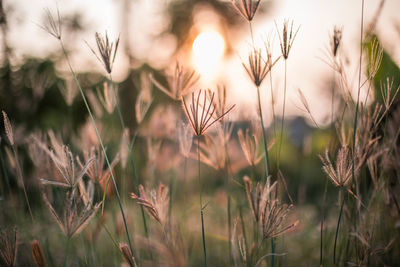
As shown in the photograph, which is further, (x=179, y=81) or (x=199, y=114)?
(x=179, y=81)

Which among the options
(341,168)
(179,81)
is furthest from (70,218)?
(341,168)

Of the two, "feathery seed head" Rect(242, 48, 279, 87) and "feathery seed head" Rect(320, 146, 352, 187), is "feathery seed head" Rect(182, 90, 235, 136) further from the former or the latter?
"feathery seed head" Rect(320, 146, 352, 187)

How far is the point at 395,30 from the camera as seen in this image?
3.76ft

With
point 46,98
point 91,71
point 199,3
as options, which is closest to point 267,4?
point 199,3

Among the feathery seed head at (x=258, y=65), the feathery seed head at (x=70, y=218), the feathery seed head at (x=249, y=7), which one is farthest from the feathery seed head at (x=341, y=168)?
the feathery seed head at (x=70, y=218)

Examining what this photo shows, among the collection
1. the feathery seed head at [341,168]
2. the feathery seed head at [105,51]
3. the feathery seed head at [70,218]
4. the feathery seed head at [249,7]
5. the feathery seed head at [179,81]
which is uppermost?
the feathery seed head at [249,7]

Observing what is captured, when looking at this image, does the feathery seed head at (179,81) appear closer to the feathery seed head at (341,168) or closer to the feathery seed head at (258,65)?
the feathery seed head at (258,65)

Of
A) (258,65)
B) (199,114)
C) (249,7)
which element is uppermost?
(249,7)

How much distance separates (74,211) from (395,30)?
1.30m

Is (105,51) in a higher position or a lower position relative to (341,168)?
higher

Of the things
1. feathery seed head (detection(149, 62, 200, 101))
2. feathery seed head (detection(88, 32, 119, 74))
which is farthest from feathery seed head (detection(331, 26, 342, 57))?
feathery seed head (detection(88, 32, 119, 74))

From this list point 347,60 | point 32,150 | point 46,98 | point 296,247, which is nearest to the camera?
point 347,60

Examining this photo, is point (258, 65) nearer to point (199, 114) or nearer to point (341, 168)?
point (199, 114)

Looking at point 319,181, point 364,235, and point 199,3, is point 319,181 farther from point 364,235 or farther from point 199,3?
point 199,3
